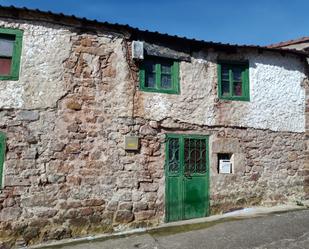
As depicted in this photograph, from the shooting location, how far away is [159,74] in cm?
840

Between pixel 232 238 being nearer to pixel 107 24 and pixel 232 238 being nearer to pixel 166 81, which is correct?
pixel 166 81

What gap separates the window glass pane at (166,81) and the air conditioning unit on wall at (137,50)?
28.6 inches

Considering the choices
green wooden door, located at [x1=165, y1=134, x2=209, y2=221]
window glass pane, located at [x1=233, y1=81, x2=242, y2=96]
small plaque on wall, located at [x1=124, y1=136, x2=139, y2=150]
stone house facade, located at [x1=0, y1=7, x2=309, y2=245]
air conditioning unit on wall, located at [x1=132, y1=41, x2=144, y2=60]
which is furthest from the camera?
window glass pane, located at [x1=233, y1=81, x2=242, y2=96]

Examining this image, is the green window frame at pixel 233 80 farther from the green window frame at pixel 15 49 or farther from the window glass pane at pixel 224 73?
the green window frame at pixel 15 49

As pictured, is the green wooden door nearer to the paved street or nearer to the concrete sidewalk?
the concrete sidewalk

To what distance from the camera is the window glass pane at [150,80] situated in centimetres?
829

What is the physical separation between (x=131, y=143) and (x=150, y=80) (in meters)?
1.51

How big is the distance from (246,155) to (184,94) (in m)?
2.11

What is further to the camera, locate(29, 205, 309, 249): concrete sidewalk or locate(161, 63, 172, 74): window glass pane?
locate(161, 63, 172, 74): window glass pane

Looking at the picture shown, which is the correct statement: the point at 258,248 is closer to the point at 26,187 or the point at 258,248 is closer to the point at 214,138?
the point at 214,138

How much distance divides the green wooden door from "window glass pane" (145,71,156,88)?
121 centimetres

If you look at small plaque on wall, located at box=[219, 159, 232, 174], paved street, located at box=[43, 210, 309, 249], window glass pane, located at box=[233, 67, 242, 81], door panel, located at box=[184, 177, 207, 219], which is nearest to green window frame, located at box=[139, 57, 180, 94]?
window glass pane, located at box=[233, 67, 242, 81]

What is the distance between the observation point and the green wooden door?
26.8 feet

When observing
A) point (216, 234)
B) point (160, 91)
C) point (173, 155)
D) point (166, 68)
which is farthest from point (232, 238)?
point (166, 68)
